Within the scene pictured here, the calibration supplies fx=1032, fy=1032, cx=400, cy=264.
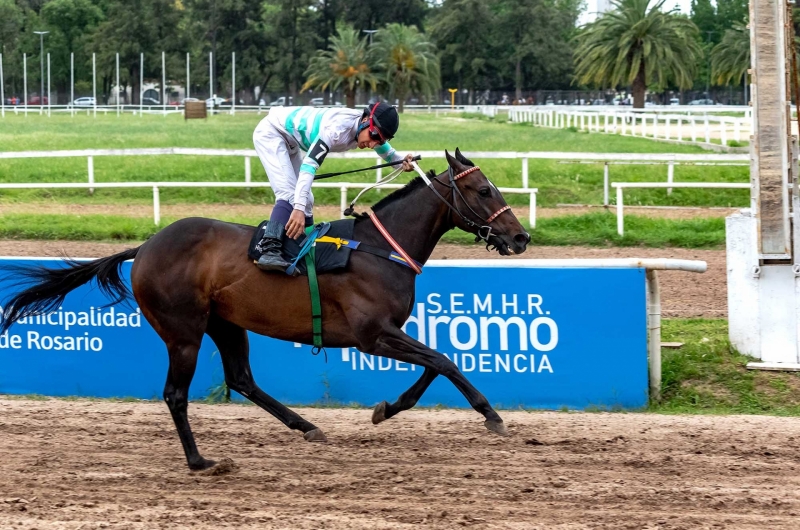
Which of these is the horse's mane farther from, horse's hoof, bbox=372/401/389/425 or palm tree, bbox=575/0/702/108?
palm tree, bbox=575/0/702/108

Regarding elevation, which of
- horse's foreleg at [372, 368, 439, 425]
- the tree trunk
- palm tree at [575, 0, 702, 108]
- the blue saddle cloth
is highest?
palm tree at [575, 0, 702, 108]

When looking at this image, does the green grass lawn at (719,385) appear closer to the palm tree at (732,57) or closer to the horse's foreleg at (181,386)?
the horse's foreleg at (181,386)

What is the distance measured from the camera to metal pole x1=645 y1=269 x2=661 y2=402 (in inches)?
276

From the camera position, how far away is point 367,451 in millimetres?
5906

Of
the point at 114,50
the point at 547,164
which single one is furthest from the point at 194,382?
the point at 114,50

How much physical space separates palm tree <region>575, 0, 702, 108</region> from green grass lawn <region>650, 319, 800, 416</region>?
28.3 m

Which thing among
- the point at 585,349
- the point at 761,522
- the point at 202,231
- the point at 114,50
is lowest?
the point at 761,522

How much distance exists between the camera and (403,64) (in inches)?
2349

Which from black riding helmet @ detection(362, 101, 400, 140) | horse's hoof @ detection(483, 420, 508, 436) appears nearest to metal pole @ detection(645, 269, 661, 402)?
horse's hoof @ detection(483, 420, 508, 436)

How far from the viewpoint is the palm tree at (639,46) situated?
34.4 metres

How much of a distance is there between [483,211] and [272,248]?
119 centimetres

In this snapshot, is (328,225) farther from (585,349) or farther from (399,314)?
(585,349)

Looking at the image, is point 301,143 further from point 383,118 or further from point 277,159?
point 383,118

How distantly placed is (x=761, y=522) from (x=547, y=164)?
16.3 m
